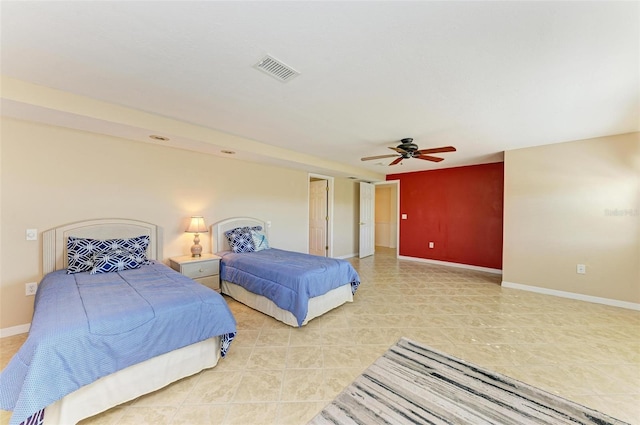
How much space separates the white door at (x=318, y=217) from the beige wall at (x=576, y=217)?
146 inches

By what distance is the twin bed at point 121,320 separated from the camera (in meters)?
1.37

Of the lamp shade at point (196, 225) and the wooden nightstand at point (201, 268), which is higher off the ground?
the lamp shade at point (196, 225)

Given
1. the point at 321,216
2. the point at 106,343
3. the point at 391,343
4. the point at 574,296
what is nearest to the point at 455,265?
the point at 574,296

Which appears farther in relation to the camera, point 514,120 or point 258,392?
point 514,120

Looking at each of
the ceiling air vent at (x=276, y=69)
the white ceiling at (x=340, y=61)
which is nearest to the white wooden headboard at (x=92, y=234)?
the white ceiling at (x=340, y=61)

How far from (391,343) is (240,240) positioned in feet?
8.85

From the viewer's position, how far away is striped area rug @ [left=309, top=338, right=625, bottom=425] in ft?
5.26

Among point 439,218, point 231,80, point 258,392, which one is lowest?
point 258,392

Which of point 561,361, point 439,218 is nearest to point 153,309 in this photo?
point 561,361

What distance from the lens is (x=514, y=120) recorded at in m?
2.87

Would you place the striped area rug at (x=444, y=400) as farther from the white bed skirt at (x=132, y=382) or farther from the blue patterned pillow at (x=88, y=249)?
the blue patterned pillow at (x=88, y=249)

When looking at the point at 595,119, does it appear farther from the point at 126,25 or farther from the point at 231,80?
the point at 126,25

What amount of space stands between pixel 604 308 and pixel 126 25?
5873 mm

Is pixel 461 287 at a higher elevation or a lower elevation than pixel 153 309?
lower
